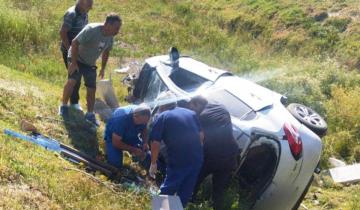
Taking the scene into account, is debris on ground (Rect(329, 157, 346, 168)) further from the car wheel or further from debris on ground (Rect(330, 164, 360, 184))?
the car wheel

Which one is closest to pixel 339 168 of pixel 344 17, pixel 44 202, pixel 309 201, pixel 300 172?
pixel 309 201

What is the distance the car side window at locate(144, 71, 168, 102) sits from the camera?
23.7 ft

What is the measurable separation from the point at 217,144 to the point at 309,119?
6.40 ft

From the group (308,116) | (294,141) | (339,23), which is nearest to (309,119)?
(308,116)

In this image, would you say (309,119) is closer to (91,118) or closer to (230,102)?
(230,102)

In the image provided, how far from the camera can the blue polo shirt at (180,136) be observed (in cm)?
522

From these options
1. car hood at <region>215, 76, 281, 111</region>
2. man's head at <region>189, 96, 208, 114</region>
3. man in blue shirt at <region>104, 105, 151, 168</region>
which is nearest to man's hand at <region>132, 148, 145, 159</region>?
man in blue shirt at <region>104, 105, 151, 168</region>

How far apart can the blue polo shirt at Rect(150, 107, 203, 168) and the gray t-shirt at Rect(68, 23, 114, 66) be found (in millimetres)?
2163

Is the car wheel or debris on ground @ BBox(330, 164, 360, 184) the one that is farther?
debris on ground @ BBox(330, 164, 360, 184)

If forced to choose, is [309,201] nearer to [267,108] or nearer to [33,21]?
[267,108]

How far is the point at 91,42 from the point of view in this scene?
7.00 meters

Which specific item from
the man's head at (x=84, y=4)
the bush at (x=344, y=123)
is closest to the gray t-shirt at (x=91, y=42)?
the man's head at (x=84, y=4)

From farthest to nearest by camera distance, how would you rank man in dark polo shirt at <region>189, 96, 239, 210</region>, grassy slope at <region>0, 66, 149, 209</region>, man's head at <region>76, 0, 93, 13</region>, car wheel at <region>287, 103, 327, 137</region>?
man's head at <region>76, 0, 93, 13</region> < car wheel at <region>287, 103, 327, 137</region> < man in dark polo shirt at <region>189, 96, 239, 210</region> < grassy slope at <region>0, 66, 149, 209</region>

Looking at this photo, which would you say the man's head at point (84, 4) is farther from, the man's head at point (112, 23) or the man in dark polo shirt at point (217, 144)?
the man in dark polo shirt at point (217, 144)
